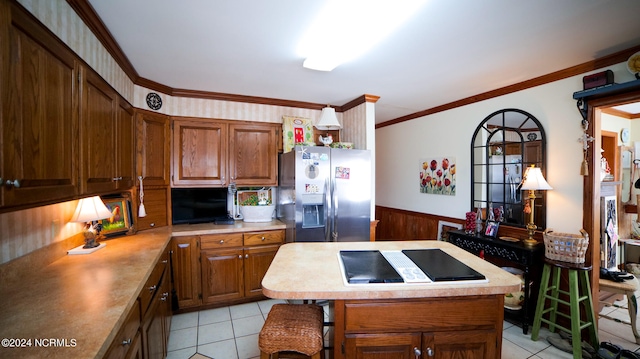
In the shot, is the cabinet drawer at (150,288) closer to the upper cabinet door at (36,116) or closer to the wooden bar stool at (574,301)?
the upper cabinet door at (36,116)

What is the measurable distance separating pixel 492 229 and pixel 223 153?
3185 millimetres

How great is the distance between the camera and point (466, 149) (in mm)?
3377

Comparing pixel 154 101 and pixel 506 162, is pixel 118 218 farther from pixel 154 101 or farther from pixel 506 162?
pixel 506 162

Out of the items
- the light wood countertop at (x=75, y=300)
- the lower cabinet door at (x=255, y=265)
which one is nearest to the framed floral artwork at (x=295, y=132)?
the lower cabinet door at (x=255, y=265)

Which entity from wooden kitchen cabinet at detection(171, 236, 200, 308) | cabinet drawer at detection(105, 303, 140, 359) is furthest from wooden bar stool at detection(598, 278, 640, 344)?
wooden kitchen cabinet at detection(171, 236, 200, 308)

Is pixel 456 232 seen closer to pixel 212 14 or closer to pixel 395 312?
pixel 395 312

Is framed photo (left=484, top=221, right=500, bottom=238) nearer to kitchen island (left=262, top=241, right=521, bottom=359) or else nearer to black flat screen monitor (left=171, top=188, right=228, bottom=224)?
kitchen island (left=262, top=241, right=521, bottom=359)

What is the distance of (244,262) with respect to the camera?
298cm

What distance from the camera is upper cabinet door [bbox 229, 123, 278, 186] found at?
3250 millimetres

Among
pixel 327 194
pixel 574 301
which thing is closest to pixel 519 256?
pixel 574 301

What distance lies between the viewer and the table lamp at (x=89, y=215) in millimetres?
1887

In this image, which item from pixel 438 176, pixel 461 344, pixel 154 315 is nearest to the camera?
pixel 461 344

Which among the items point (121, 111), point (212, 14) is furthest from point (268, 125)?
point (212, 14)

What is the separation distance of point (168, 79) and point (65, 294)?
86.3 inches
